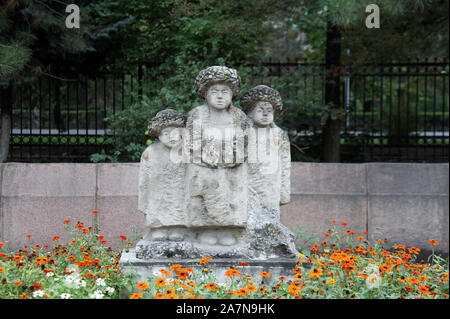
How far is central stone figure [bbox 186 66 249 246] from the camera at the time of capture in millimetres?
4125

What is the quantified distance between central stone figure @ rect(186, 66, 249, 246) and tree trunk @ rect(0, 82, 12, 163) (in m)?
4.23

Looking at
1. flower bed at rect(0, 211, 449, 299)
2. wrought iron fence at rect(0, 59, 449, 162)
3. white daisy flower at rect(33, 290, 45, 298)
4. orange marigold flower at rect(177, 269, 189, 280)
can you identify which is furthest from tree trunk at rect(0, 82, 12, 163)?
orange marigold flower at rect(177, 269, 189, 280)

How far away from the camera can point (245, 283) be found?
13.0 ft

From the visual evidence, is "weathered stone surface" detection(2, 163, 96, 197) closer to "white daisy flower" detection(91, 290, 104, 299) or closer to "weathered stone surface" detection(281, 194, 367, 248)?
"weathered stone surface" detection(281, 194, 367, 248)

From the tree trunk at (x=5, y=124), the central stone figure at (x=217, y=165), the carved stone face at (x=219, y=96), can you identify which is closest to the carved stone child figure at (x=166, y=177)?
the central stone figure at (x=217, y=165)

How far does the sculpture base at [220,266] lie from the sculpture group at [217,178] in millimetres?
82

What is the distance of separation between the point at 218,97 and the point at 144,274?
1.50 m

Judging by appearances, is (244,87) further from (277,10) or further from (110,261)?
(110,261)

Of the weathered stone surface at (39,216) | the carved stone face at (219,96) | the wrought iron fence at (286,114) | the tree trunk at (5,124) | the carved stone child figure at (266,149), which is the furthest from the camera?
the wrought iron fence at (286,114)

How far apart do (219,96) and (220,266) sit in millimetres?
1333

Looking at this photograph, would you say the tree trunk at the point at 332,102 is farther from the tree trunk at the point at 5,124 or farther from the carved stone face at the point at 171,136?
the tree trunk at the point at 5,124

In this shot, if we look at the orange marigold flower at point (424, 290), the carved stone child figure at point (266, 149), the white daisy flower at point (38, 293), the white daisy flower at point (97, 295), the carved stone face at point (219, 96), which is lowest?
the orange marigold flower at point (424, 290)

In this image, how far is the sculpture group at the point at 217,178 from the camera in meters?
4.15

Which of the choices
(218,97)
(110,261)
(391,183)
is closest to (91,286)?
(110,261)
